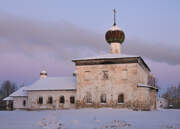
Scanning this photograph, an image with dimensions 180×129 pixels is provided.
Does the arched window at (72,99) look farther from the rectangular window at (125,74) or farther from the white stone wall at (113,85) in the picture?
the rectangular window at (125,74)

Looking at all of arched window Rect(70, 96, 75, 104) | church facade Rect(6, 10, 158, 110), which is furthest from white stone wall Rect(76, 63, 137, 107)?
arched window Rect(70, 96, 75, 104)

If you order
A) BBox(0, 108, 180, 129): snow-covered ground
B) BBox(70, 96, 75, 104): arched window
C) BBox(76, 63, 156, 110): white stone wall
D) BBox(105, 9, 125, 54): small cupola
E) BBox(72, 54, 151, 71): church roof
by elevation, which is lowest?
BBox(0, 108, 180, 129): snow-covered ground

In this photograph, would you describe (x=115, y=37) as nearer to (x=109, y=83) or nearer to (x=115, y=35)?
(x=115, y=35)

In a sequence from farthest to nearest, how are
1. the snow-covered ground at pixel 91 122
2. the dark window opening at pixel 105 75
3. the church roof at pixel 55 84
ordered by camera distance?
1. the church roof at pixel 55 84
2. the dark window opening at pixel 105 75
3. the snow-covered ground at pixel 91 122

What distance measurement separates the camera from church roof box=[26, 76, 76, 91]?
34.0 m

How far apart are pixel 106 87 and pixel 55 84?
28.1ft

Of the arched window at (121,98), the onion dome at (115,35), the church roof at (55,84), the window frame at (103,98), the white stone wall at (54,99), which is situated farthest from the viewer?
the church roof at (55,84)

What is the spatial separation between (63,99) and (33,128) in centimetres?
2119

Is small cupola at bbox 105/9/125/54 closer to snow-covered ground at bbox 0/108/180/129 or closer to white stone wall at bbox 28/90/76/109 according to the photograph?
white stone wall at bbox 28/90/76/109

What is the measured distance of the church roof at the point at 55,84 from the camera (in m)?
34.0

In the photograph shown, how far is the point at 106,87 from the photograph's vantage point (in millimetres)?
30062

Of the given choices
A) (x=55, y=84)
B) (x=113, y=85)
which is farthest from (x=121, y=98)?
(x=55, y=84)

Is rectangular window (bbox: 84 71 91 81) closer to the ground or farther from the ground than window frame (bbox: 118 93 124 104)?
farther from the ground

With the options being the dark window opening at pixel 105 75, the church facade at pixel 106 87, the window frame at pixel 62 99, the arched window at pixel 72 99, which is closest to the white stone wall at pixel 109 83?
the church facade at pixel 106 87
